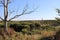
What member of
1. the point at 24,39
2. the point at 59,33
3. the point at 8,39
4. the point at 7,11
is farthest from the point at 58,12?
the point at 8,39

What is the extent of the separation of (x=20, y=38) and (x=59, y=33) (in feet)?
11.9

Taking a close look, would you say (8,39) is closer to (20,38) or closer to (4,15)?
(20,38)

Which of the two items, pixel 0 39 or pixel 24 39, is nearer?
pixel 0 39

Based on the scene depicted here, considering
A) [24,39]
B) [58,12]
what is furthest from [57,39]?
[58,12]

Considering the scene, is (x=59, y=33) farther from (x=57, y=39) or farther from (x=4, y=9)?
(x=4, y=9)

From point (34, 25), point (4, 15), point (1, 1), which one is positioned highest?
point (1, 1)

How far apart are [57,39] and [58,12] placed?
9655 mm

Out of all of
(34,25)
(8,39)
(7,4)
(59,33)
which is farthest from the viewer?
(34,25)

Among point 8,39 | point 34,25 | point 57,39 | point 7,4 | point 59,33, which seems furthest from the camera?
point 34,25

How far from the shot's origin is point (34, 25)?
3541cm

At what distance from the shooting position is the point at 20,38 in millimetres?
18297

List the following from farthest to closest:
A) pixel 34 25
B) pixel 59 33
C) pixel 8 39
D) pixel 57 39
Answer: pixel 34 25 < pixel 59 33 < pixel 57 39 < pixel 8 39

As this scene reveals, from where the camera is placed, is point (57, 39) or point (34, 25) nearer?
point (57, 39)

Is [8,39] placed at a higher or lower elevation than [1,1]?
lower
